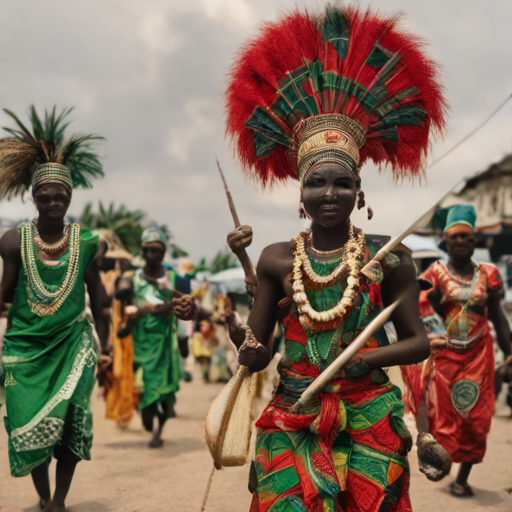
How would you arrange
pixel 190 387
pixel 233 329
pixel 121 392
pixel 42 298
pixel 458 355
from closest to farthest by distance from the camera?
pixel 233 329 → pixel 42 298 → pixel 458 355 → pixel 121 392 → pixel 190 387

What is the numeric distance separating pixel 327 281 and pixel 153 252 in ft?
20.1

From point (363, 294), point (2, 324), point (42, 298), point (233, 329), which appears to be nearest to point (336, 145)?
point (363, 294)

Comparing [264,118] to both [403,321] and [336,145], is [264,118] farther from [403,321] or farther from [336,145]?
[403,321]

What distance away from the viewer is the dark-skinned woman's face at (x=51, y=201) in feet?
19.1

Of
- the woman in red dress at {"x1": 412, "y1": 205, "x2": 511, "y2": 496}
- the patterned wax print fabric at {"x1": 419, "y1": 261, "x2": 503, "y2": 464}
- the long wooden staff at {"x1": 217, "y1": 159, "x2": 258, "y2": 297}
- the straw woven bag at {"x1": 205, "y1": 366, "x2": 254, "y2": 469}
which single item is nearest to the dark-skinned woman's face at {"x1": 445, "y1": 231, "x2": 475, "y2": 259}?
the woman in red dress at {"x1": 412, "y1": 205, "x2": 511, "y2": 496}

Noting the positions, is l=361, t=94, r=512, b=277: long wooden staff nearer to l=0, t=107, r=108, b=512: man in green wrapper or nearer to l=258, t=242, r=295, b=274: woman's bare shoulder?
l=258, t=242, r=295, b=274: woman's bare shoulder

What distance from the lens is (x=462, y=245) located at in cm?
702

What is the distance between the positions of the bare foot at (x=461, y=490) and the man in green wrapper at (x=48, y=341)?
10.4ft

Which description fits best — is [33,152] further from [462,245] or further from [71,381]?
[462,245]

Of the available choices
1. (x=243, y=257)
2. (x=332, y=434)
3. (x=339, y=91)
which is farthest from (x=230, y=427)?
(x=339, y=91)

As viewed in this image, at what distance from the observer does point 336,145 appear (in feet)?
12.0

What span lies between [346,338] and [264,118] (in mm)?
1224

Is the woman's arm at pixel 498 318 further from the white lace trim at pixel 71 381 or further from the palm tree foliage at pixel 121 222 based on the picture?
the palm tree foliage at pixel 121 222

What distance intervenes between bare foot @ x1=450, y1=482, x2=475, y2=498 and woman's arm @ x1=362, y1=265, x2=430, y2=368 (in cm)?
362
